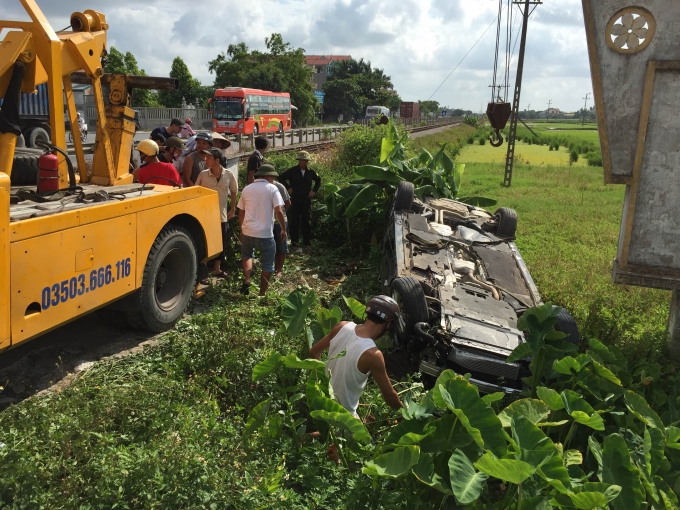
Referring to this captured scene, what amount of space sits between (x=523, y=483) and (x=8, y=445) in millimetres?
2915

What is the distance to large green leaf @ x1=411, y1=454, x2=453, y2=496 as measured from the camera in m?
3.24

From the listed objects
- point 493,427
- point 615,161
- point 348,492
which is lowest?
point 348,492

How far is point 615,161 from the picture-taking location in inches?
244

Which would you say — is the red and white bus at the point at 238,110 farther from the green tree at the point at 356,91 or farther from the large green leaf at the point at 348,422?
the green tree at the point at 356,91

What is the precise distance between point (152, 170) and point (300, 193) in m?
3.28

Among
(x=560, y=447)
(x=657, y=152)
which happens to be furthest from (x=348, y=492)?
(x=657, y=152)

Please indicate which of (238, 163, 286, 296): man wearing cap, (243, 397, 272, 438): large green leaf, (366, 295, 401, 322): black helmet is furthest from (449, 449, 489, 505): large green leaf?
(238, 163, 286, 296): man wearing cap

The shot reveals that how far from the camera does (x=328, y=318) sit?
195 inches

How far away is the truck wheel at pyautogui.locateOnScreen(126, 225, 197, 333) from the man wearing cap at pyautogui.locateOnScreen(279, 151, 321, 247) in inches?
132

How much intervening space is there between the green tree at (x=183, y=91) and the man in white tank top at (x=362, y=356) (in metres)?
54.0

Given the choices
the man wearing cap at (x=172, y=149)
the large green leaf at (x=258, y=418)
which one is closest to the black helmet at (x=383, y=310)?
the large green leaf at (x=258, y=418)

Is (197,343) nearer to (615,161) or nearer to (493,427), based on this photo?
(493,427)

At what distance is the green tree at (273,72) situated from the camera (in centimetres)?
5575

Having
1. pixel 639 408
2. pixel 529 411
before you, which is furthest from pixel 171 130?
pixel 639 408
